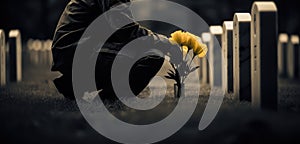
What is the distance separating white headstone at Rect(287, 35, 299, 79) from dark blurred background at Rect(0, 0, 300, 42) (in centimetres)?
667

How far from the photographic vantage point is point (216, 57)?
1059 cm

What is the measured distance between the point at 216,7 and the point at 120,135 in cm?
1876

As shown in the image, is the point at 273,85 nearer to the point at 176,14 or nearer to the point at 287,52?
the point at 287,52

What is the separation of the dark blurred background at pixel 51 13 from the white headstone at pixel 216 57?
29.8ft

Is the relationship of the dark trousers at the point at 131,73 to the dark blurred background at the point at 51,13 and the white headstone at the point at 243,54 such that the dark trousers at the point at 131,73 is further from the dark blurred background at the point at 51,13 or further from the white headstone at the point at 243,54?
the dark blurred background at the point at 51,13

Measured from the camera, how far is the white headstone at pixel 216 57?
10348 millimetres

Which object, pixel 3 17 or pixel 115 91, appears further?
pixel 3 17

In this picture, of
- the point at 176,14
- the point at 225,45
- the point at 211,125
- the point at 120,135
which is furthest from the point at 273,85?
the point at 176,14

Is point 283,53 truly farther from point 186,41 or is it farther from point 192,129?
point 192,129

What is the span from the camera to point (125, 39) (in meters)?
7.15

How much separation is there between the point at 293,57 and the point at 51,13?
14.9 meters

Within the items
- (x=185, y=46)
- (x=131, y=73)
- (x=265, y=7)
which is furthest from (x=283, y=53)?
(x=265, y=7)

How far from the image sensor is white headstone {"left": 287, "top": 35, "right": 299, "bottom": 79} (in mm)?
12343

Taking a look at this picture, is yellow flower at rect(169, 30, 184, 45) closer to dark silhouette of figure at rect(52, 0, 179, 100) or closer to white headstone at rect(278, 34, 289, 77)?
dark silhouette of figure at rect(52, 0, 179, 100)
